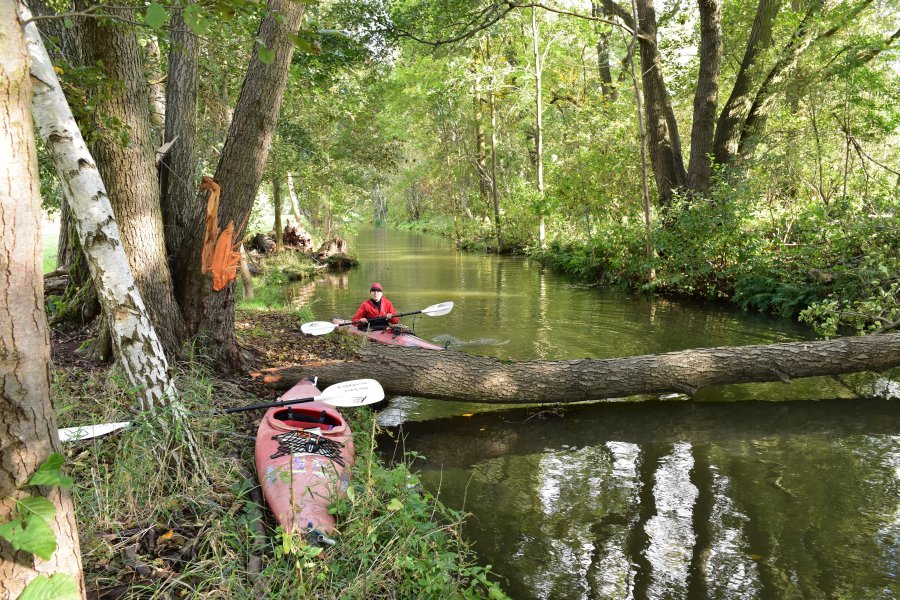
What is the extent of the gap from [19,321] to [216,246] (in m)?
4.08

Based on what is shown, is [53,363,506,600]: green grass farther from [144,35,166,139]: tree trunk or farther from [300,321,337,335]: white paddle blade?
[144,35,166,139]: tree trunk

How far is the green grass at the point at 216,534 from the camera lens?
2.78 meters

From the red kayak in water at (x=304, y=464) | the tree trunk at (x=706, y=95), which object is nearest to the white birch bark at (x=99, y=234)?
the red kayak in water at (x=304, y=464)

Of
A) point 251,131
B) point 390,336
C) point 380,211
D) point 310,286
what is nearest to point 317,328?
point 390,336

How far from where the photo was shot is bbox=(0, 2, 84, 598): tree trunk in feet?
5.47

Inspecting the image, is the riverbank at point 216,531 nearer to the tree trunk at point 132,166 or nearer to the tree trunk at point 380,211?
the tree trunk at point 132,166

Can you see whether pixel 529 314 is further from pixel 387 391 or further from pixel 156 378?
pixel 156 378

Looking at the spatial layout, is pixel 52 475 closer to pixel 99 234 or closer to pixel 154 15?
pixel 154 15

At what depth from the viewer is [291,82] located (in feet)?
32.3

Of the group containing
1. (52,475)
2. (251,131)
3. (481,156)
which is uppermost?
(481,156)

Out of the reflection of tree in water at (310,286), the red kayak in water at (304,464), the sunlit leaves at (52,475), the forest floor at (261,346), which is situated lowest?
the reflection of tree in water at (310,286)

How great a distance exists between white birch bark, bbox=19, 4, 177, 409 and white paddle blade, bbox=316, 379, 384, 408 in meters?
1.15

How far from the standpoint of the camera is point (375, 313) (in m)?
9.19

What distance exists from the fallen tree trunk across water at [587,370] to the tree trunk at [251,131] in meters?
1.55
